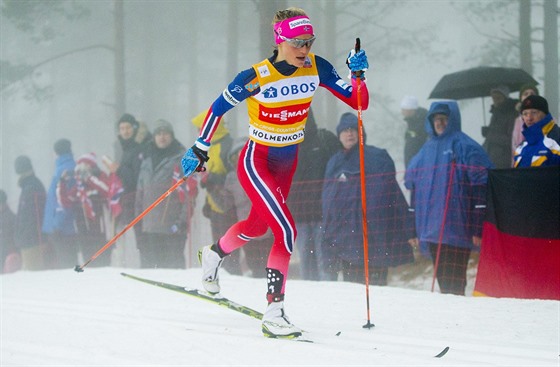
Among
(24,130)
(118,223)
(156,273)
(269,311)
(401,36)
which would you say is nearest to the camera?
(269,311)

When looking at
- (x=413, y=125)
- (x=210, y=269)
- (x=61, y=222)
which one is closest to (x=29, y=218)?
(x=61, y=222)

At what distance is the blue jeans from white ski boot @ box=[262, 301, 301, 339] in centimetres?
281

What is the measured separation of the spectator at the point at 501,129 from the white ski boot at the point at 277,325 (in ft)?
14.2

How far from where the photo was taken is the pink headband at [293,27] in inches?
175

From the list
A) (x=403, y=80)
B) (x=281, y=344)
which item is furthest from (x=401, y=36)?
(x=281, y=344)

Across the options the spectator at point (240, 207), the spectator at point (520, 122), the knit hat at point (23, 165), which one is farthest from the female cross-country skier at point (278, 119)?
the knit hat at point (23, 165)

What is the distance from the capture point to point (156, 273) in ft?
26.8

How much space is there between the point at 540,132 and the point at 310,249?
269 cm

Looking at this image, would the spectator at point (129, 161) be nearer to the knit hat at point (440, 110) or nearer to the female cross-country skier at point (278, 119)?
the knit hat at point (440, 110)

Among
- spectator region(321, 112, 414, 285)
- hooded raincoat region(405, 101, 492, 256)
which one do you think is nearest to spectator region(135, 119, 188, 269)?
spectator region(321, 112, 414, 285)

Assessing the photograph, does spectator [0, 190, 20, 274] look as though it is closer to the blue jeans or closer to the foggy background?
the foggy background

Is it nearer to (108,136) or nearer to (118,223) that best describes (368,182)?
(118,223)

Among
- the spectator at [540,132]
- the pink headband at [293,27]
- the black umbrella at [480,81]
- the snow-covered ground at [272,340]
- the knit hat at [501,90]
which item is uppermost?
the black umbrella at [480,81]

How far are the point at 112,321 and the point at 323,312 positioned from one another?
1.69 meters
